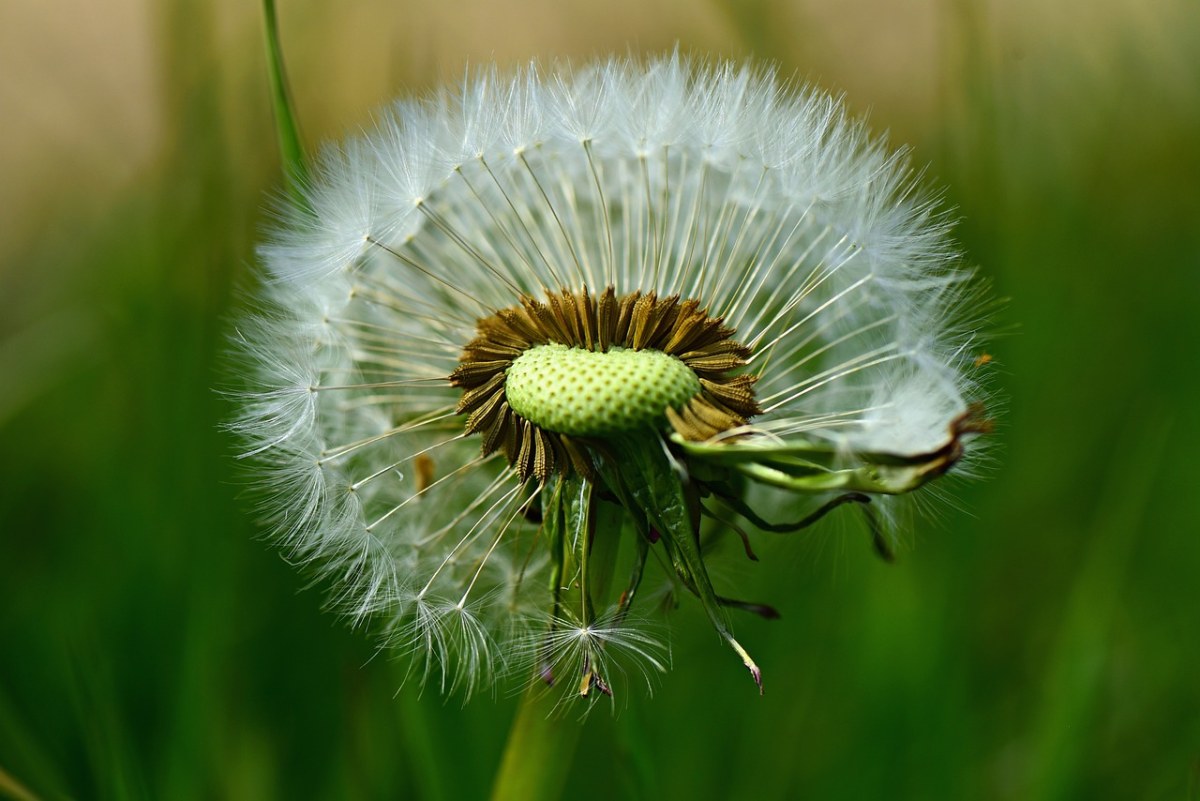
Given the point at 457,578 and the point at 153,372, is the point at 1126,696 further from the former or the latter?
the point at 153,372

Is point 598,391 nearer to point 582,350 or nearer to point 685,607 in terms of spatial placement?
point 582,350

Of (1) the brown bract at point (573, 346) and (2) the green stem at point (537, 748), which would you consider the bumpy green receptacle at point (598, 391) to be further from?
(2) the green stem at point (537, 748)

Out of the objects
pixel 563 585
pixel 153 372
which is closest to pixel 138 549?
pixel 153 372

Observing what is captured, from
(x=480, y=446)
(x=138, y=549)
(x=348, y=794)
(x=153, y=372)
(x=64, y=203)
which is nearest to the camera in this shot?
(x=480, y=446)

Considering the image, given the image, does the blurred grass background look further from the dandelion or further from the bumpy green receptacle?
the bumpy green receptacle

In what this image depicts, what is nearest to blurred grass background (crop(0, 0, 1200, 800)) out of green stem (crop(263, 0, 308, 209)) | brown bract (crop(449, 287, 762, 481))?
green stem (crop(263, 0, 308, 209))

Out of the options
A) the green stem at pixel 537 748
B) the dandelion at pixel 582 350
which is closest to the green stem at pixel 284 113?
the dandelion at pixel 582 350
